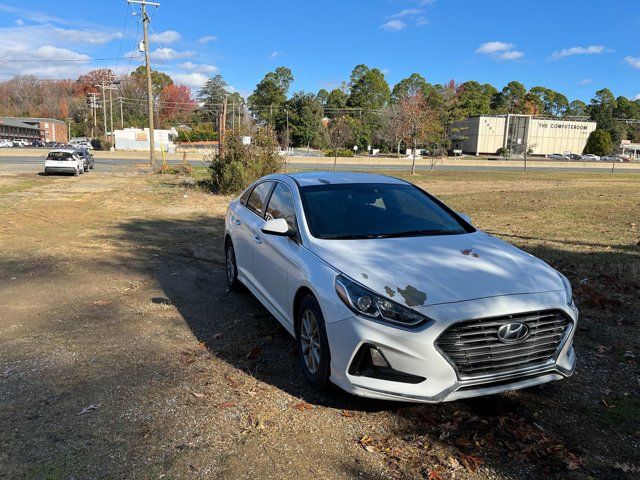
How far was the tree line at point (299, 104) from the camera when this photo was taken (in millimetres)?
88062

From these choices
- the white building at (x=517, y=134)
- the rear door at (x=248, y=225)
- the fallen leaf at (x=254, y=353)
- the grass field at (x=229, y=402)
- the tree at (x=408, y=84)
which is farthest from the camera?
the tree at (x=408, y=84)

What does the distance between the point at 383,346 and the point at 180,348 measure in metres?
2.30

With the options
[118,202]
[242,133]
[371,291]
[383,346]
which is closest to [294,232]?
[371,291]

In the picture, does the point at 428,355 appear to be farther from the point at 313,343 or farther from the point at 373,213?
the point at 373,213

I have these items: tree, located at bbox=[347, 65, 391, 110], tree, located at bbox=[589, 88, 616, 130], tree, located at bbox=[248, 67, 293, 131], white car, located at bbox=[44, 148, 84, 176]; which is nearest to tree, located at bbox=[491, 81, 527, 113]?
tree, located at bbox=[589, 88, 616, 130]

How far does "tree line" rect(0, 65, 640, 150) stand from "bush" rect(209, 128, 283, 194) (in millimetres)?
56369

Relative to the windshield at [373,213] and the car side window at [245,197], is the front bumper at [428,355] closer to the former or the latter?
the windshield at [373,213]

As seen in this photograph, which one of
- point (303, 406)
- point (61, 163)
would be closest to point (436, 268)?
point (303, 406)

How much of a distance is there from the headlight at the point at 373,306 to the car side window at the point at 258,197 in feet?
7.47

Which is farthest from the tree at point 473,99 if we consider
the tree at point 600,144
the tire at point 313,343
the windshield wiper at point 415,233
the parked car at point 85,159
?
the tire at point 313,343

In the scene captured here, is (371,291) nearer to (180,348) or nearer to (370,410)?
(370,410)

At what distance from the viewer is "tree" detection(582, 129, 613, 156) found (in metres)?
98.4

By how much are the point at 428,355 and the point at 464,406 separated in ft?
2.84

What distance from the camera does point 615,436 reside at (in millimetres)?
3225
